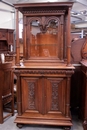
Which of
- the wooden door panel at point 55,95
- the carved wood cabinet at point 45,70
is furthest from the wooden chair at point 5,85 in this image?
the wooden door panel at point 55,95

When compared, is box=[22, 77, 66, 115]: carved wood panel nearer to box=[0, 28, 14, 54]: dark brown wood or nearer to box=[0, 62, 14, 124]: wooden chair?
box=[0, 62, 14, 124]: wooden chair


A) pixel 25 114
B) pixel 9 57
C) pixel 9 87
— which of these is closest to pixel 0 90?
pixel 9 87

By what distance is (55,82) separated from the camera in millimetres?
2207

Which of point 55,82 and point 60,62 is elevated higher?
point 60,62

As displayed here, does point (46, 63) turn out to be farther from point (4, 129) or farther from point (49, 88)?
point (4, 129)

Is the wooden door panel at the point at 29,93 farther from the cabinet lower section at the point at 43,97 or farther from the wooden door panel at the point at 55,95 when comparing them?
the wooden door panel at the point at 55,95

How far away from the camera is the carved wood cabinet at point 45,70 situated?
217 cm

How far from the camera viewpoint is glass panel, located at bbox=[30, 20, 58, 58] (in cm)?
234

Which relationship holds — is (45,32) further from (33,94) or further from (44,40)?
(33,94)

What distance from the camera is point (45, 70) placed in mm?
2146

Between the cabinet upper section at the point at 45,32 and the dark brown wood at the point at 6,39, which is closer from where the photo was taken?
the cabinet upper section at the point at 45,32

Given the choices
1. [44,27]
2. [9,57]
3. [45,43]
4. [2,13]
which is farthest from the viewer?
[2,13]

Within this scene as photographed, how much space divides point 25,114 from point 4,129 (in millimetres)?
384

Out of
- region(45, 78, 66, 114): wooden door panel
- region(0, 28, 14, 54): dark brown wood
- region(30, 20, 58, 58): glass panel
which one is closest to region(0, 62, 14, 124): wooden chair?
region(30, 20, 58, 58): glass panel
